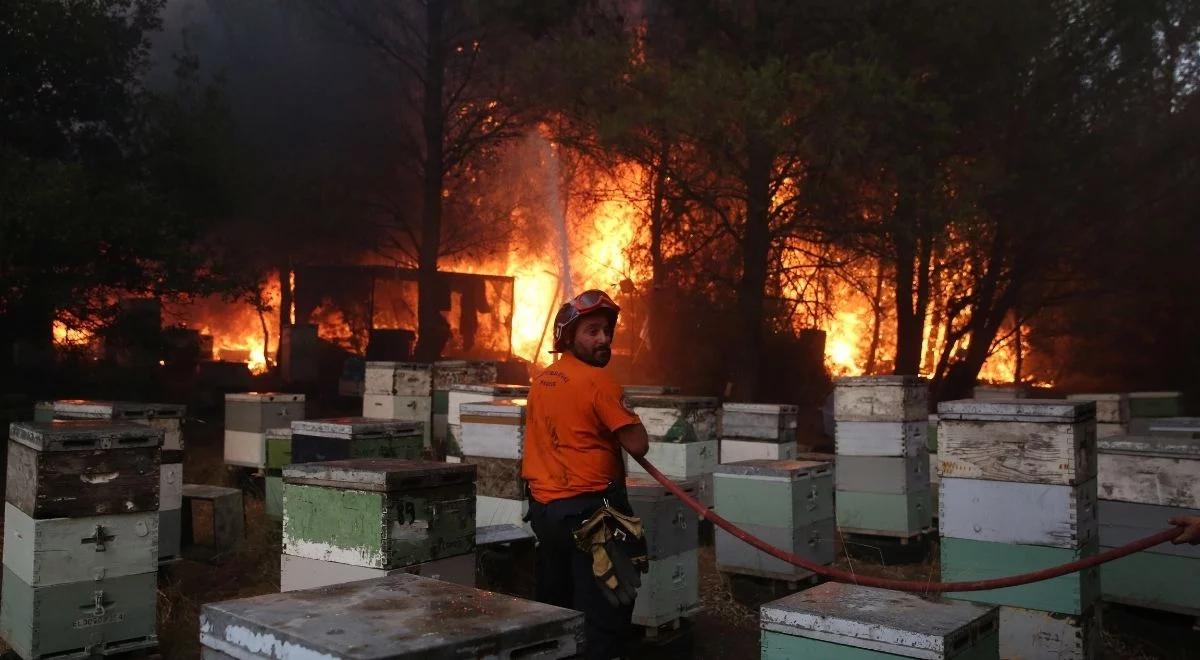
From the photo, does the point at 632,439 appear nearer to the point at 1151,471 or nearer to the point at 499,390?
the point at 1151,471

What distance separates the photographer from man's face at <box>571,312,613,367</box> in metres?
4.01

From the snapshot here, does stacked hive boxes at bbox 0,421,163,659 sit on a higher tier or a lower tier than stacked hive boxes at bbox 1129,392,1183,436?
lower

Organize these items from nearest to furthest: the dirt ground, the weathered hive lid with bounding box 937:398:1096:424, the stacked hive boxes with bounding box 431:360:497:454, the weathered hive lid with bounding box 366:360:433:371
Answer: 1. the weathered hive lid with bounding box 937:398:1096:424
2. the dirt ground
3. the weathered hive lid with bounding box 366:360:433:371
4. the stacked hive boxes with bounding box 431:360:497:454

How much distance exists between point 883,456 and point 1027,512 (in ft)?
9.89

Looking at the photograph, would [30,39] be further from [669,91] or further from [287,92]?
[287,92]

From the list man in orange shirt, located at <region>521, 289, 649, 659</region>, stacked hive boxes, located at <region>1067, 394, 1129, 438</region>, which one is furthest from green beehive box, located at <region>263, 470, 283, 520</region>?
stacked hive boxes, located at <region>1067, 394, 1129, 438</region>

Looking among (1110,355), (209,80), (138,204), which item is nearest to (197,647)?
(138,204)

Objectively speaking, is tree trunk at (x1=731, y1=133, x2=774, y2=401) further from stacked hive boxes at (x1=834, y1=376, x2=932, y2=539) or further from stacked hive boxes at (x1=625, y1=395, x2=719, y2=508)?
stacked hive boxes at (x1=625, y1=395, x2=719, y2=508)

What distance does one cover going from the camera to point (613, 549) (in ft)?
12.5

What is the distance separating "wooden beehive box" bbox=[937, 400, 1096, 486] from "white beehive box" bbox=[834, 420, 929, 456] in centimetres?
264

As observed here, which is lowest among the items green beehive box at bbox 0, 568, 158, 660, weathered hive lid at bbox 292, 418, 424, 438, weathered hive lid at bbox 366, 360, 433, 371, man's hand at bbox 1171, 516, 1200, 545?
green beehive box at bbox 0, 568, 158, 660

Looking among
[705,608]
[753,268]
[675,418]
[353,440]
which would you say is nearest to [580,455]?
[705,608]

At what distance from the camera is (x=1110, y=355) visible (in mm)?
19891

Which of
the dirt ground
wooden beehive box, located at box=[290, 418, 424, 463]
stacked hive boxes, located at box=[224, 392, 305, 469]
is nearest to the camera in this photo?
the dirt ground
